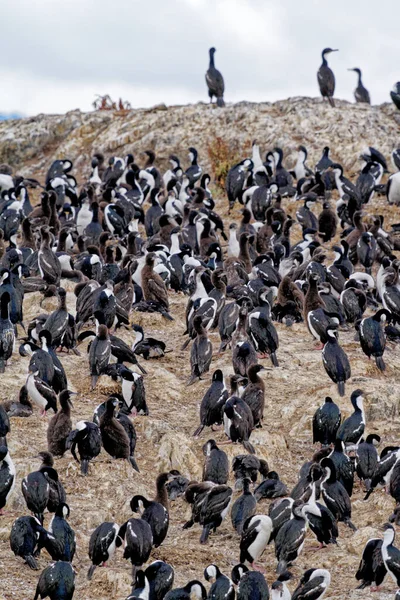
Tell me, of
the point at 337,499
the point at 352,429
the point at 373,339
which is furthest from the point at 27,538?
the point at 373,339

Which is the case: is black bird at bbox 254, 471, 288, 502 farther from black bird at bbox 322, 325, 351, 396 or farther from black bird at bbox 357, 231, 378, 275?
black bird at bbox 357, 231, 378, 275

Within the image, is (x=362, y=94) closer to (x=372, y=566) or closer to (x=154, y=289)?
(x=154, y=289)

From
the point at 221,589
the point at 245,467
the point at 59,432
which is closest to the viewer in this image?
the point at 221,589

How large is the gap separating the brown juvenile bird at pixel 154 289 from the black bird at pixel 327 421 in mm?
5916

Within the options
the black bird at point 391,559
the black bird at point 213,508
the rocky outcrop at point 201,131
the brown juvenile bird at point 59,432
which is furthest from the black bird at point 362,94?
the black bird at point 391,559

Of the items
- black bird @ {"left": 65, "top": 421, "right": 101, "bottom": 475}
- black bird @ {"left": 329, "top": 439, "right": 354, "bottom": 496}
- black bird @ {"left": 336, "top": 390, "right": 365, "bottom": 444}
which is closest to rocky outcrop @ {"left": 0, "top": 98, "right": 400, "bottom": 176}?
black bird @ {"left": 336, "top": 390, "right": 365, "bottom": 444}

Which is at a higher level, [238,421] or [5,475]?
[238,421]

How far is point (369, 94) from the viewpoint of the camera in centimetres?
4203

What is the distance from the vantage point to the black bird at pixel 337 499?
14880mm

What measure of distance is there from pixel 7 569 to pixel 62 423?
10.3 ft

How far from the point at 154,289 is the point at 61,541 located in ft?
31.2

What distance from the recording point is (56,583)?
476 inches

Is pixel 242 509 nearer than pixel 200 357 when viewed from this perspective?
Yes

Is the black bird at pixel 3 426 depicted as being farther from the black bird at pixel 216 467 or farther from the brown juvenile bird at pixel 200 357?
the brown juvenile bird at pixel 200 357
